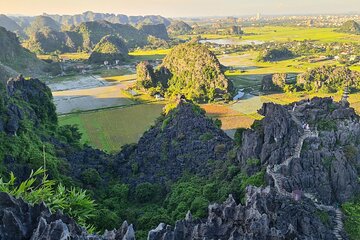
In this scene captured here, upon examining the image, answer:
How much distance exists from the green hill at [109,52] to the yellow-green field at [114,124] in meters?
53.1

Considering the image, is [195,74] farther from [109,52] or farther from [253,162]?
[253,162]

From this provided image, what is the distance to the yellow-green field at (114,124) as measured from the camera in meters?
44.7

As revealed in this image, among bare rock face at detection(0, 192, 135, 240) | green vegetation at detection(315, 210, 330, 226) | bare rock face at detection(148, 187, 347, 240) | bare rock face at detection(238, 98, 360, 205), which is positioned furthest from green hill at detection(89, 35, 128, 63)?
bare rock face at detection(0, 192, 135, 240)

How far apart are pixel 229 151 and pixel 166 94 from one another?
4138 cm

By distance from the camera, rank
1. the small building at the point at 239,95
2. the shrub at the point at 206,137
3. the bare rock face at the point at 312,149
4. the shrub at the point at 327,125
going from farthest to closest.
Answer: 1. the small building at the point at 239,95
2. the shrub at the point at 206,137
3. the shrub at the point at 327,125
4. the bare rock face at the point at 312,149

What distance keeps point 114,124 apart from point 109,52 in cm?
7127

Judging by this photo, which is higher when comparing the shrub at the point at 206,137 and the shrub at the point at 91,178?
the shrub at the point at 206,137

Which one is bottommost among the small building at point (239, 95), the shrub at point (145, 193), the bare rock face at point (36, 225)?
the small building at point (239, 95)

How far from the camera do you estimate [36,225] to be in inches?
508

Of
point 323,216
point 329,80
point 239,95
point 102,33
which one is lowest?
point 239,95

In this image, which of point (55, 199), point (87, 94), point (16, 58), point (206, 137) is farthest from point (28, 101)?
point (16, 58)

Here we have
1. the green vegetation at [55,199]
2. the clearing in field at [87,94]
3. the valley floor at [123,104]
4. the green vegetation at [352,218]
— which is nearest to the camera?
the green vegetation at [55,199]

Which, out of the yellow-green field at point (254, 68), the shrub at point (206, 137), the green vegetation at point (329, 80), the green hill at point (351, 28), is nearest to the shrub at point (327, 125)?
the shrub at point (206, 137)

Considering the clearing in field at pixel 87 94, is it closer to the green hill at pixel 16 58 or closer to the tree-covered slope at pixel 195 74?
the tree-covered slope at pixel 195 74
